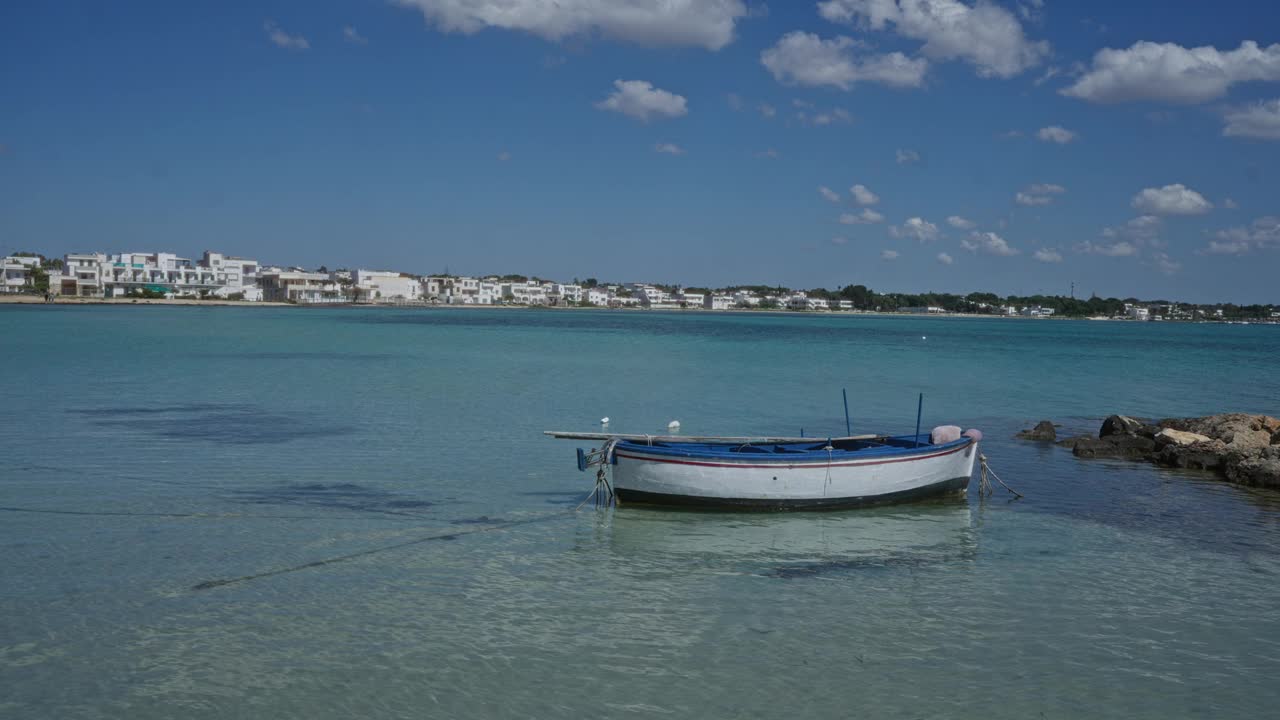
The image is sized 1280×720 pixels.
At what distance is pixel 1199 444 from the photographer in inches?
906

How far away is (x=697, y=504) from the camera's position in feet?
53.7

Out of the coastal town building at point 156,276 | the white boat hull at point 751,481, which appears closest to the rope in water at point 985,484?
the white boat hull at point 751,481

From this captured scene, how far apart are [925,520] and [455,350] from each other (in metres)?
52.2

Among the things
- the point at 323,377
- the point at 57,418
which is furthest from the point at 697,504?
the point at 323,377

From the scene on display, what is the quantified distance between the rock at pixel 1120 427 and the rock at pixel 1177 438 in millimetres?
1542

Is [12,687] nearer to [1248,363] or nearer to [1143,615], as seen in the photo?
[1143,615]

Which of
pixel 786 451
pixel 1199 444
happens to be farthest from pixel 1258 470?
pixel 786 451

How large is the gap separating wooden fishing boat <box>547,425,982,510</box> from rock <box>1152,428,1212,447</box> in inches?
386

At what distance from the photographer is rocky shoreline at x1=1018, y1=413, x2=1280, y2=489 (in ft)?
69.0

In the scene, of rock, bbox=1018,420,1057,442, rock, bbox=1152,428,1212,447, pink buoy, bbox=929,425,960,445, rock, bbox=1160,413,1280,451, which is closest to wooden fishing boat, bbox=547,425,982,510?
pink buoy, bbox=929,425,960,445

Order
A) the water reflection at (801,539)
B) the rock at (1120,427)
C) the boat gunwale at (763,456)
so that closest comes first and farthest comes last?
the water reflection at (801,539)
the boat gunwale at (763,456)
the rock at (1120,427)

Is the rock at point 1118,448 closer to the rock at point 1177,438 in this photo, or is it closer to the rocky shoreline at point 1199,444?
the rocky shoreline at point 1199,444

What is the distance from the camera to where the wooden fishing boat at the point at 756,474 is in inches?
635

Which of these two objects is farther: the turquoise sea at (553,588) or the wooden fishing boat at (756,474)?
the wooden fishing boat at (756,474)
